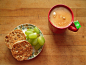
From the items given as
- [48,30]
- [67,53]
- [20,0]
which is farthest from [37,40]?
[20,0]

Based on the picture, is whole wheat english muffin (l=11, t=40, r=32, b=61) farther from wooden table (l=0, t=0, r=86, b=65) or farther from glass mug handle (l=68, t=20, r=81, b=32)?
glass mug handle (l=68, t=20, r=81, b=32)

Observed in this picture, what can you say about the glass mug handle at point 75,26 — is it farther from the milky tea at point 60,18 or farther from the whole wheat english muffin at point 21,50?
the whole wheat english muffin at point 21,50

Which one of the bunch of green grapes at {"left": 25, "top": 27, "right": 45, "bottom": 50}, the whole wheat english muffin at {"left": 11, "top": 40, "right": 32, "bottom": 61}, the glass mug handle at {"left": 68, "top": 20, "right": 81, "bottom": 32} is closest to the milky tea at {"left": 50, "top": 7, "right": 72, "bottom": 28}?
the glass mug handle at {"left": 68, "top": 20, "right": 81, "bottom": 32}

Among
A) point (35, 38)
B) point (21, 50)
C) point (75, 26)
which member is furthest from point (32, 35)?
point (75, 26)

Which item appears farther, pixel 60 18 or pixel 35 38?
pixel 35 38

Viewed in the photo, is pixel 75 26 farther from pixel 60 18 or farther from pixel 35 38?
pixel 35 38

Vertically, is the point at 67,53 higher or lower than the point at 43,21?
lower

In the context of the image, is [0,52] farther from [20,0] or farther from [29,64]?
[20,0]
